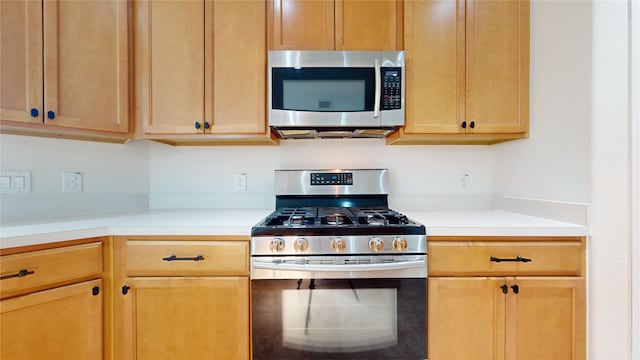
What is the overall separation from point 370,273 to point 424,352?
0.42 m

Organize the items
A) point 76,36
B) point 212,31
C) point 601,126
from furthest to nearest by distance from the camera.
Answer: point 212,31 < point 76,36 < point 601,126

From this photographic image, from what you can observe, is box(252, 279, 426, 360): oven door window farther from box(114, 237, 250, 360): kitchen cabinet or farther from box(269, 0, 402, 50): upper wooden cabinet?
box(269, 0, 402, 50): upper wooden cabinet

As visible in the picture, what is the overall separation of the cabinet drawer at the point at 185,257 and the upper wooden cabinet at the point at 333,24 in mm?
1073

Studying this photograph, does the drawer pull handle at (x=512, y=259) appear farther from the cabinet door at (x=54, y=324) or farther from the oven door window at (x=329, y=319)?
the cabinet door at (x=54, y=324)

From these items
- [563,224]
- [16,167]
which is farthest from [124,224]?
[563,224]

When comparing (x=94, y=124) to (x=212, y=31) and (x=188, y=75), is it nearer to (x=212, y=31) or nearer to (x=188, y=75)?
(x=188, y=75)

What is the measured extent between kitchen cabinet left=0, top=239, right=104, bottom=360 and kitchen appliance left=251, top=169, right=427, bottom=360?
674mm

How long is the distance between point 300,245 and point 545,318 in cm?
110

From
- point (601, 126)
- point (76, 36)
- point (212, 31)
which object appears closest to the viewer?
point (601, 126)

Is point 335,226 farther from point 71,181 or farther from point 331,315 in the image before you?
point 71,181

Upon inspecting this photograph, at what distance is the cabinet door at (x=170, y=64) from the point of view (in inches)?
61.6

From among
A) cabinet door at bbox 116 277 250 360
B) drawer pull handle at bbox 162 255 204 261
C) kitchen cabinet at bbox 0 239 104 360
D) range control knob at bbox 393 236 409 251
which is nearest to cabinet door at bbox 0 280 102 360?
kitchen cabinet at bbox 0 239 104 360

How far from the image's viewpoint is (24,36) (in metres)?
1.27

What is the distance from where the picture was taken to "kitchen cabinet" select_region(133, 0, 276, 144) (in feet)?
5.14
